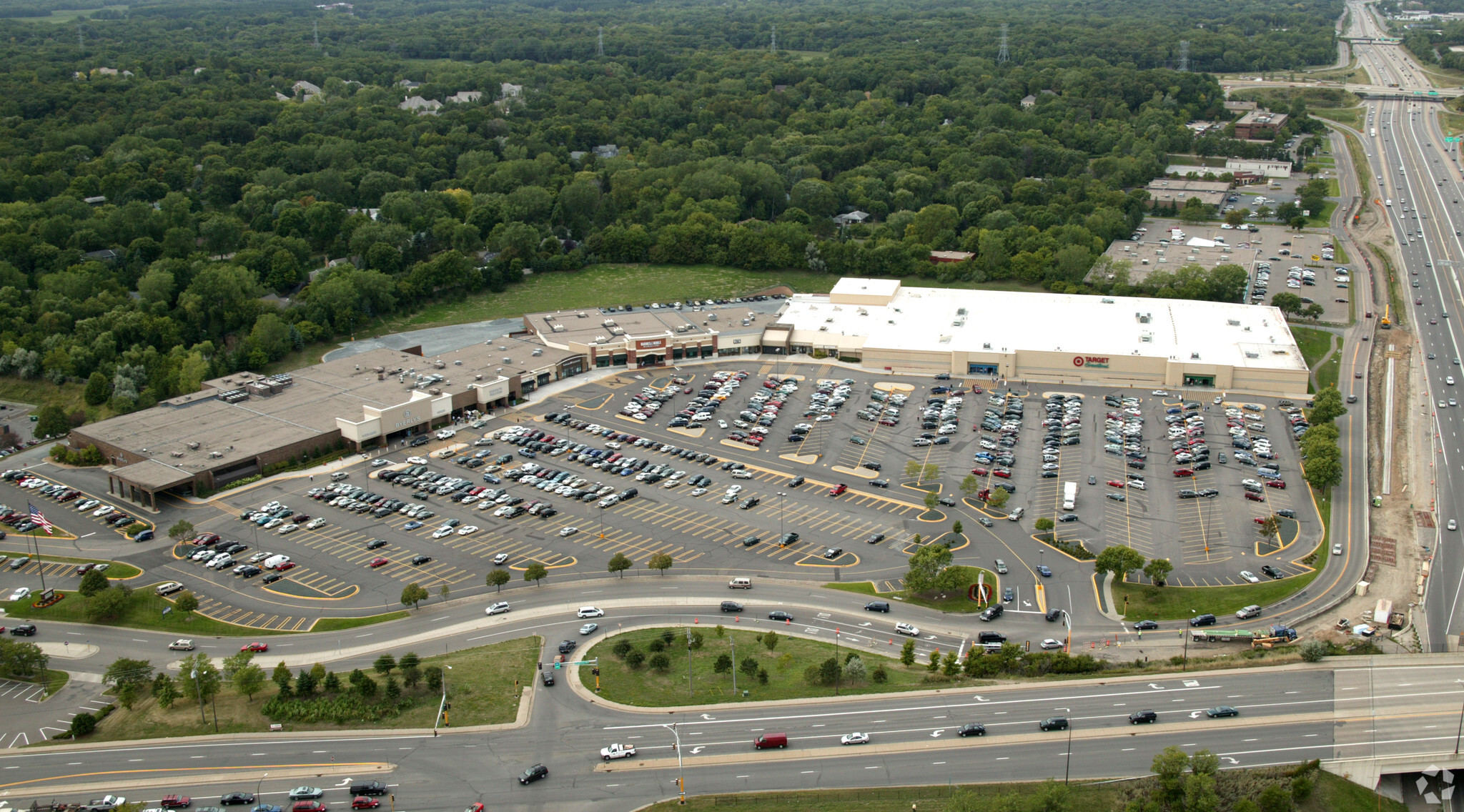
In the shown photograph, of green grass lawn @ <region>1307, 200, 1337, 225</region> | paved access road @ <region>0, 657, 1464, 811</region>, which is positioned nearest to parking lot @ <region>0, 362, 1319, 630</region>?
paved access road @ <region>0, 657, 1464, 811</region>

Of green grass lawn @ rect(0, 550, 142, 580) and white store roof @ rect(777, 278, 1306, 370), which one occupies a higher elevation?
white store roof @ rect(777, 278, 1306, 370)

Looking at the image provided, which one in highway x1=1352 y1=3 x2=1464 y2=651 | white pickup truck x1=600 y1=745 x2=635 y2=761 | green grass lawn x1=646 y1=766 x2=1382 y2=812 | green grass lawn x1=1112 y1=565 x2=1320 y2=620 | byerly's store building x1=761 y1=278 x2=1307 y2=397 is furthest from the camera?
byerly's store building x1=761 y1=278 x2=1307 y2=397

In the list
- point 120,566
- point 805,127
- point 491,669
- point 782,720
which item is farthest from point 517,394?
point 805,127

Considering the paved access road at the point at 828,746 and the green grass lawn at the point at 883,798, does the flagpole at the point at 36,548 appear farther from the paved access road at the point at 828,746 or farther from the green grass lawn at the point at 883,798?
the green grass lawn at the point at 883,798

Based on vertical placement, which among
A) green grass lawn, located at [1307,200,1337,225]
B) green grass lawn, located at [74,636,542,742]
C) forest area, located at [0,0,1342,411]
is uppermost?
forest area, located at [0,0,1342,411]

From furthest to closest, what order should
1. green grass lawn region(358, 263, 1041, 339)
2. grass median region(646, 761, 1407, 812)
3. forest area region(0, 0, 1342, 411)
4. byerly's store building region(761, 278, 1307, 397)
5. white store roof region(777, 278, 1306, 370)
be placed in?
green grass lawn region(358, 263, 1041, 339), forest area region(0, 0, 1342, 411), white store roof region(777, 278, 1306, 370), byerly's store building region(761, 278, 1307, 397), grass median region(646, 761, 1407, 812)

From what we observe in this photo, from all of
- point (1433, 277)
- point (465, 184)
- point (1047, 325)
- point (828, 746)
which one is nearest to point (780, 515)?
point (828, 746)

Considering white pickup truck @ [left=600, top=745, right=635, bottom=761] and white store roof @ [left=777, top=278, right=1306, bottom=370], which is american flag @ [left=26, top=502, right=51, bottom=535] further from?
white store roof @ [left=777, top=278, right=1306, bottom=370]

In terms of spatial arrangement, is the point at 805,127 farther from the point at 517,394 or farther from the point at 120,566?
the point at 120,566

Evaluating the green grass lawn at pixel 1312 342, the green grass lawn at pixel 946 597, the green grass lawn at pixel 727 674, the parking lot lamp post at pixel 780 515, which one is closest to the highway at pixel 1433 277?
the green grass lawn at pixel 1312 342
